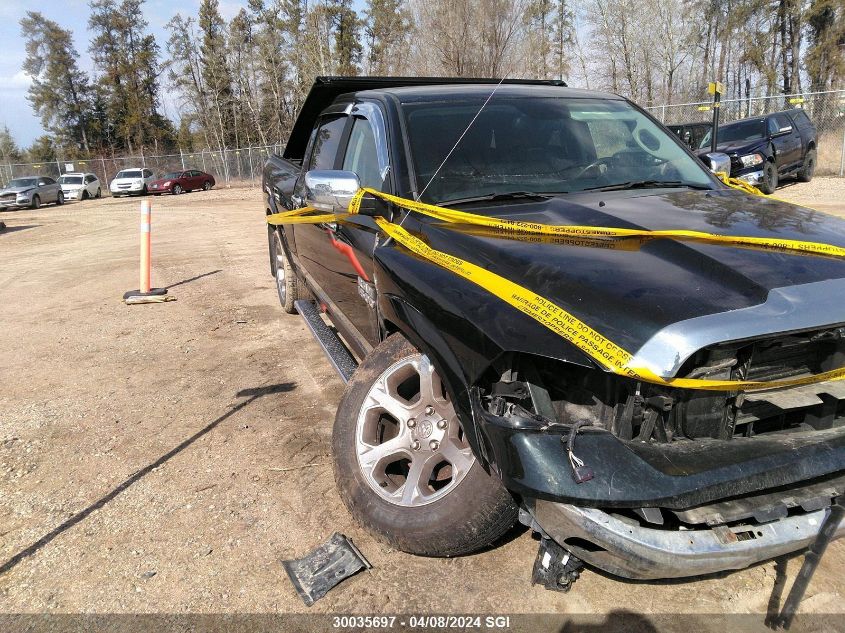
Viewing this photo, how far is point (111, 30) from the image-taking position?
55.8 m

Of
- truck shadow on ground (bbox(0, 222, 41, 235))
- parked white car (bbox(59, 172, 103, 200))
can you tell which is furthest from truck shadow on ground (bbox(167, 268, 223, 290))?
parked white car (bbox(59, 172, 103, 200))

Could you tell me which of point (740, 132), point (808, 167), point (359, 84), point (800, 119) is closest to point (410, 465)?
point (359, 84)

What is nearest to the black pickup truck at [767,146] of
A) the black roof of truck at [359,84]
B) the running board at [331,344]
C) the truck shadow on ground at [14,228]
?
→ the black roof of truck at [359,84]

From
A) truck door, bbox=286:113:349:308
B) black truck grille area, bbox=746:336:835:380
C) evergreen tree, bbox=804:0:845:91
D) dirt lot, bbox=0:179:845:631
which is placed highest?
evergreen tree, bbox=804:0:845:91

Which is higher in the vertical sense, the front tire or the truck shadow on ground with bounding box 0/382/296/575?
the front tire

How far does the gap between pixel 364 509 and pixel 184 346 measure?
3.73 m

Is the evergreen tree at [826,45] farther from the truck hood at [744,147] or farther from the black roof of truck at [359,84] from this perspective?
the black roof of truck at [359,84]

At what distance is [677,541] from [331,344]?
2751 millimetres

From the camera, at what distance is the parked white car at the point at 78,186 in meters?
35.3

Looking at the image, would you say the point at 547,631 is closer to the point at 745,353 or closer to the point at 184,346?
the point at 745,353

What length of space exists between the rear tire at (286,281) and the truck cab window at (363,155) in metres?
2.01

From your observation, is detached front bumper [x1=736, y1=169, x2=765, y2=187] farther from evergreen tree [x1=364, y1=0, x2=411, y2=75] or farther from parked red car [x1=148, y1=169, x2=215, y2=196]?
parked red car [x1=148, y1=169, x2=215, y2=196]

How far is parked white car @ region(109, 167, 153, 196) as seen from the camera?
35469 millimetres

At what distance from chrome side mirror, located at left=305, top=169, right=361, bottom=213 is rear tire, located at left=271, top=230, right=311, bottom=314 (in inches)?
101
